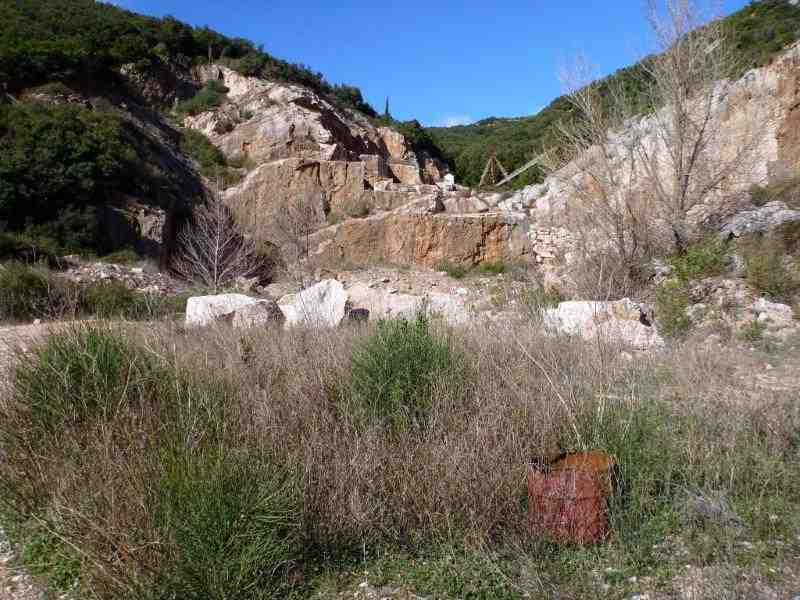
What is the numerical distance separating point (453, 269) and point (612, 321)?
8.13m

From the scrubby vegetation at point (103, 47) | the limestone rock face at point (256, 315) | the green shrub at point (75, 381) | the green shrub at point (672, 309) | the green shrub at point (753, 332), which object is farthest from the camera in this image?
the scrubby vegetation at point (103, 47)

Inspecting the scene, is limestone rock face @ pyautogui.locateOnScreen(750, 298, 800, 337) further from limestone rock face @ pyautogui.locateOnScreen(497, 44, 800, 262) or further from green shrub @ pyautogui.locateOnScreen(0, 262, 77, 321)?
green shrub @ pyautogui.locateOnScreen(0, 262, 77, 321)

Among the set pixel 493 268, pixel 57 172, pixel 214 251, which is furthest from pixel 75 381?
pixel 57 172

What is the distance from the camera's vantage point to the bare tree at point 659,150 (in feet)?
29.5

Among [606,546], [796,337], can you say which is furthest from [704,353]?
[606,546]

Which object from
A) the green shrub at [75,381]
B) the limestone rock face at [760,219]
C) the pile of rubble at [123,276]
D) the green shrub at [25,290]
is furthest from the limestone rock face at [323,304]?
the limestone rock face at [760,219]

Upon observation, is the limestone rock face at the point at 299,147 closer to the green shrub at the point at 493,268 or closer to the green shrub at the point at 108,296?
the green shrub at the point at 493,268

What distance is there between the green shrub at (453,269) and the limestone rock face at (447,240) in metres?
0.16

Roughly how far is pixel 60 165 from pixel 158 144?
15.8 ft

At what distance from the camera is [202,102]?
2119 cm

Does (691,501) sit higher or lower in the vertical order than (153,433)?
lower

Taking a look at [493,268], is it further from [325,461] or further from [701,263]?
[325,461]

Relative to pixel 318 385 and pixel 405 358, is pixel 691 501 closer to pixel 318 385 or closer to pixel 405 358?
pixel 405 358

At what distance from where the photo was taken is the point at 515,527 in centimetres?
237
